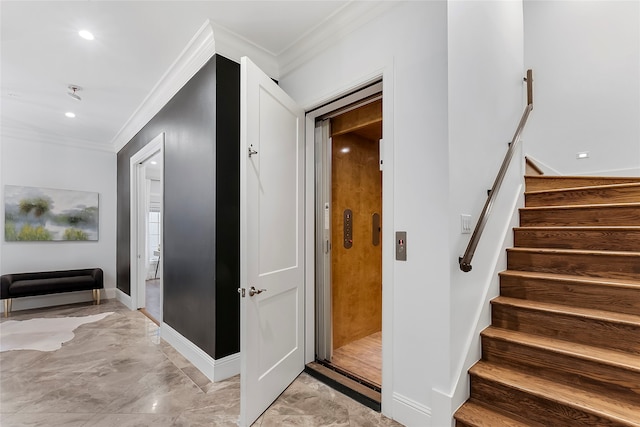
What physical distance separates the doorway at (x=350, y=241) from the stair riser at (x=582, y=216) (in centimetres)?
149

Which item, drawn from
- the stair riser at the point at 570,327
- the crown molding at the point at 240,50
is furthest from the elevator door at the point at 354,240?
the stair riser at the point at 570,327

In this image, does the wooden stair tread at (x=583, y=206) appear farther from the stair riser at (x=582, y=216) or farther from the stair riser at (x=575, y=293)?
the stair riser at (x=575, y=293)

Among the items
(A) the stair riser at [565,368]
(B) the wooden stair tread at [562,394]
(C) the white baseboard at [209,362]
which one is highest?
(A) the stair riser at [565,368]

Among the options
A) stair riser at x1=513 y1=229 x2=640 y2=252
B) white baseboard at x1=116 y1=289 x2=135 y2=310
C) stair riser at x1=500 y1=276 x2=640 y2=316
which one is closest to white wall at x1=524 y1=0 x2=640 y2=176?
stair riser at x1=513 y1=229 x2=640 y2=252

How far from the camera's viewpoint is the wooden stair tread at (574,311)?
1702mm

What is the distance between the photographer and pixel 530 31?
160 inches

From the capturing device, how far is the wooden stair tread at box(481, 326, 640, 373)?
1540 mm

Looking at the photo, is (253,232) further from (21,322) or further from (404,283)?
(21,322)

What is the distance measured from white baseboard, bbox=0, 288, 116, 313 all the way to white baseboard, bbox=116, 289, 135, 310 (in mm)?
288

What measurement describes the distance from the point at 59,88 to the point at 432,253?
4.25 metres

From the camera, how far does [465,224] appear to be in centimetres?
184

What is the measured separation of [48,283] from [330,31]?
206 inches

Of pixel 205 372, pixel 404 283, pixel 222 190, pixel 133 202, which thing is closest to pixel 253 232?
pixel 222 190

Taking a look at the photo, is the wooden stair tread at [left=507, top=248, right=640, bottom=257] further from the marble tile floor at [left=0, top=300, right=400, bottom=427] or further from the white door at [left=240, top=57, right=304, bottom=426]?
the white door at [left=240, top=57, right=304, bottom=426]
